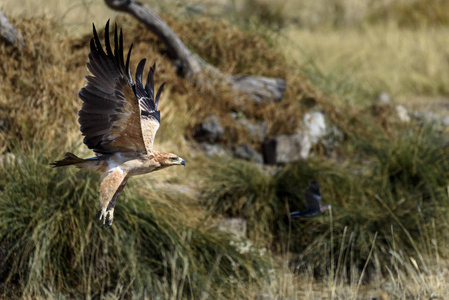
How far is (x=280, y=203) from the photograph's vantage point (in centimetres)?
535

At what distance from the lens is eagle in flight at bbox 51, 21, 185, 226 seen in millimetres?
3119

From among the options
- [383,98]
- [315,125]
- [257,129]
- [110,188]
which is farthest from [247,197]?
[383,98]

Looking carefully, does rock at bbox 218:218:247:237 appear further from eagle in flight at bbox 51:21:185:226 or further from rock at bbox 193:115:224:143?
eagle in flight at bbox 51:21:185:226

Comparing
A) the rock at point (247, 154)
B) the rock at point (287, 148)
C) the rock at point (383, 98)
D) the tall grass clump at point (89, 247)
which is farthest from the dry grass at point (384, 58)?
the tall grass clump at point (89, 247)

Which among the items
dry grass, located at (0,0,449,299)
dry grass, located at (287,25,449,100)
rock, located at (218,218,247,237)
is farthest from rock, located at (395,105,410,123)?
rock, located at (218,218,247,237)

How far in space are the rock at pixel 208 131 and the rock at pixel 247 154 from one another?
21cm

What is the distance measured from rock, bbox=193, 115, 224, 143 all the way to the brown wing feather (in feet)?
9.78

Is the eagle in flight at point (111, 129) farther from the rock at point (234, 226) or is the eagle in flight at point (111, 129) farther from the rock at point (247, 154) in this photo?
the rock at point (247, 154)

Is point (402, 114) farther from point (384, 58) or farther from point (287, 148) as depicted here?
point (384, 58)

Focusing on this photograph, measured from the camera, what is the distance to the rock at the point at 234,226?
5055mm

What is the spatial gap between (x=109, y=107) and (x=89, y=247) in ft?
5.18

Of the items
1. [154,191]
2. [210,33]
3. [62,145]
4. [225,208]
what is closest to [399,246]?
→ [225,208]

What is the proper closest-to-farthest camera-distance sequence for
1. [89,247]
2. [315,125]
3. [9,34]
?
[89,247] < [9,34] < [315,125]

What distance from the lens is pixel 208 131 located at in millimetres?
6195
